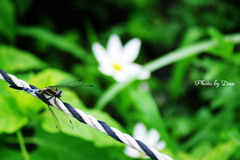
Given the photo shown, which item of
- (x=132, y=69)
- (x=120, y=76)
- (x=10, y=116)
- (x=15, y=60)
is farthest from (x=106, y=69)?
(x=10, y=116)

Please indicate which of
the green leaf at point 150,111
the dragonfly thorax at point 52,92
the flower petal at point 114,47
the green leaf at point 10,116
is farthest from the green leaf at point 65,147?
the flower petal at point 114,47

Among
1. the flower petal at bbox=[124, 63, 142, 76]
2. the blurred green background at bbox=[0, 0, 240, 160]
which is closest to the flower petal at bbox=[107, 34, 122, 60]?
the flower petal at bbox=[124, 63, 142, 76]

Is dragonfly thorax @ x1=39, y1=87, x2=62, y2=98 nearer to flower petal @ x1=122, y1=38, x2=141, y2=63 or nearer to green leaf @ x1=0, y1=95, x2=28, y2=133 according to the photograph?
green leaf @ x1=0, y1=95, x2=28, y2=133

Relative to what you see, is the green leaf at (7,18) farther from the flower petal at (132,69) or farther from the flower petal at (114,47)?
the flower petal at (132,69)

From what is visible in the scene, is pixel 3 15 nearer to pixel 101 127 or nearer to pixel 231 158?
pixel 101 127

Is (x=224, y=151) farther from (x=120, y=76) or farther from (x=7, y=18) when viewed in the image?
(x=7, y=18)

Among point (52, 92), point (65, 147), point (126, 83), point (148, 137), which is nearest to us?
point (52, 92)
